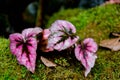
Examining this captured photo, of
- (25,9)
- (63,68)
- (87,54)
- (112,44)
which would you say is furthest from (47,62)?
(25,9)

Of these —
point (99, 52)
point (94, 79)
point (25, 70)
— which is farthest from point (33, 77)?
point (99, 52)

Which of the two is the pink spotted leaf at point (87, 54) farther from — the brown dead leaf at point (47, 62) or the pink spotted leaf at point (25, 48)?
the pink spotted leaf at point (25, 48)

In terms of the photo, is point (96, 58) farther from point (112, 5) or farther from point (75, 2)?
point (75, 2)

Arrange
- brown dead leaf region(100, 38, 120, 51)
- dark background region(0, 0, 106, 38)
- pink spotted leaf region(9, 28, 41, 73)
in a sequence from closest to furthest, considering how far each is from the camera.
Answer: pink spotted leaf region(9, 28, 41, 73), brown dead leaf region(100, 38, 120, 51), dark background region(0, 0, 106, 38)

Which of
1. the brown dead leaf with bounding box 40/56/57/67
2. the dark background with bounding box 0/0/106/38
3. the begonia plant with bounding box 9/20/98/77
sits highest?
the begonia plant with bounding box 9/20/98/77

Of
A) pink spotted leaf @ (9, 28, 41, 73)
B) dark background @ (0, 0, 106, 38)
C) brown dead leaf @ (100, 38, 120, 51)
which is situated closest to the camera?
pink spotted leaf @ (9, 28, 41, 73)

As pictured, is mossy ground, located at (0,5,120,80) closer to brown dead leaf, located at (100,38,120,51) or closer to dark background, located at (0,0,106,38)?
brown dead leaf, located at (100,38,120,51)

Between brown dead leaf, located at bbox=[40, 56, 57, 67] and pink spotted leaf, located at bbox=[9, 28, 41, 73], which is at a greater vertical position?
pink spotted leaf, located at bbox=[9, 28, 41, 73]

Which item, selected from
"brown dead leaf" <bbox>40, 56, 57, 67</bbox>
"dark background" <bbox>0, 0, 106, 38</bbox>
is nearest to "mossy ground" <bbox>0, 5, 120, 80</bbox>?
"brown dead leaf" <bbox>40, 56, 57, 67</bbox>

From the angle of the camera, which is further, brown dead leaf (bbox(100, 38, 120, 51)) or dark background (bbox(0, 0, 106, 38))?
dark background (bbox(0, 0, 106, 38))
